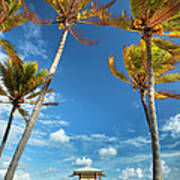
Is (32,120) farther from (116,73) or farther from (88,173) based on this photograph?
(116,73)

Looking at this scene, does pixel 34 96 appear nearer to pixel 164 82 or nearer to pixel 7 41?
pixel 7 41

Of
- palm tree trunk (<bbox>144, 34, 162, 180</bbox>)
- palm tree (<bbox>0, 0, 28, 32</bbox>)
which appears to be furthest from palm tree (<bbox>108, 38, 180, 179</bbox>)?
palm tree (<bbox>0, 0, 28, 32</bbox>)

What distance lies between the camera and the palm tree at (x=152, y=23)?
23.5 ft

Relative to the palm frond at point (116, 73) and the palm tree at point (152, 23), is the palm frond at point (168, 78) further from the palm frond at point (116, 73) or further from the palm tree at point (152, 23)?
the palm tree at point (152, 23)

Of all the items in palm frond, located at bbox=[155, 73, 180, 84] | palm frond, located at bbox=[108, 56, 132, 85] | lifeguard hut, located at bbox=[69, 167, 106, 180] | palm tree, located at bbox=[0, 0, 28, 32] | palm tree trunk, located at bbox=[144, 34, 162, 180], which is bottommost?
lifeguard hut, located at bbox=[69, 167, 106, 180]

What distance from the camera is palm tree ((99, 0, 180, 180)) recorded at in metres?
7.15

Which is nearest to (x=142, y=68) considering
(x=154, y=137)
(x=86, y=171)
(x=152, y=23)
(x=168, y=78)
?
(x=168, y=78)

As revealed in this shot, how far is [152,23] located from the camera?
8.58m

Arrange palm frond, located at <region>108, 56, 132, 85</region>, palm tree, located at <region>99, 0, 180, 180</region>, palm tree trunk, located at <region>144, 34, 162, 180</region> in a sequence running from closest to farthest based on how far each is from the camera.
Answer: palm tree trunk, located at <region>144, 34, 162, 180</region>
palm tree, located at <region>99, 0, 180, 180</region>
palm frond, located at <region>108, 56, 132, 85</region>

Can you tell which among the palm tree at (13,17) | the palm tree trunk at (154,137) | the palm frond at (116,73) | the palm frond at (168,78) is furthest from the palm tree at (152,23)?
the palm tree at (13,17)

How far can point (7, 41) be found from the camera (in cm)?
1070

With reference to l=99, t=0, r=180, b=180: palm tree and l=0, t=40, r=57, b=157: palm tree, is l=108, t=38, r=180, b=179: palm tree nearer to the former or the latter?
l=99, t=0, r=180, b=180: palm tree

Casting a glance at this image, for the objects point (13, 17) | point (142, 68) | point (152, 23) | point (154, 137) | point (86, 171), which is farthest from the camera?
point (142, 68)

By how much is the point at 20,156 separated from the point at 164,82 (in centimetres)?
1134
